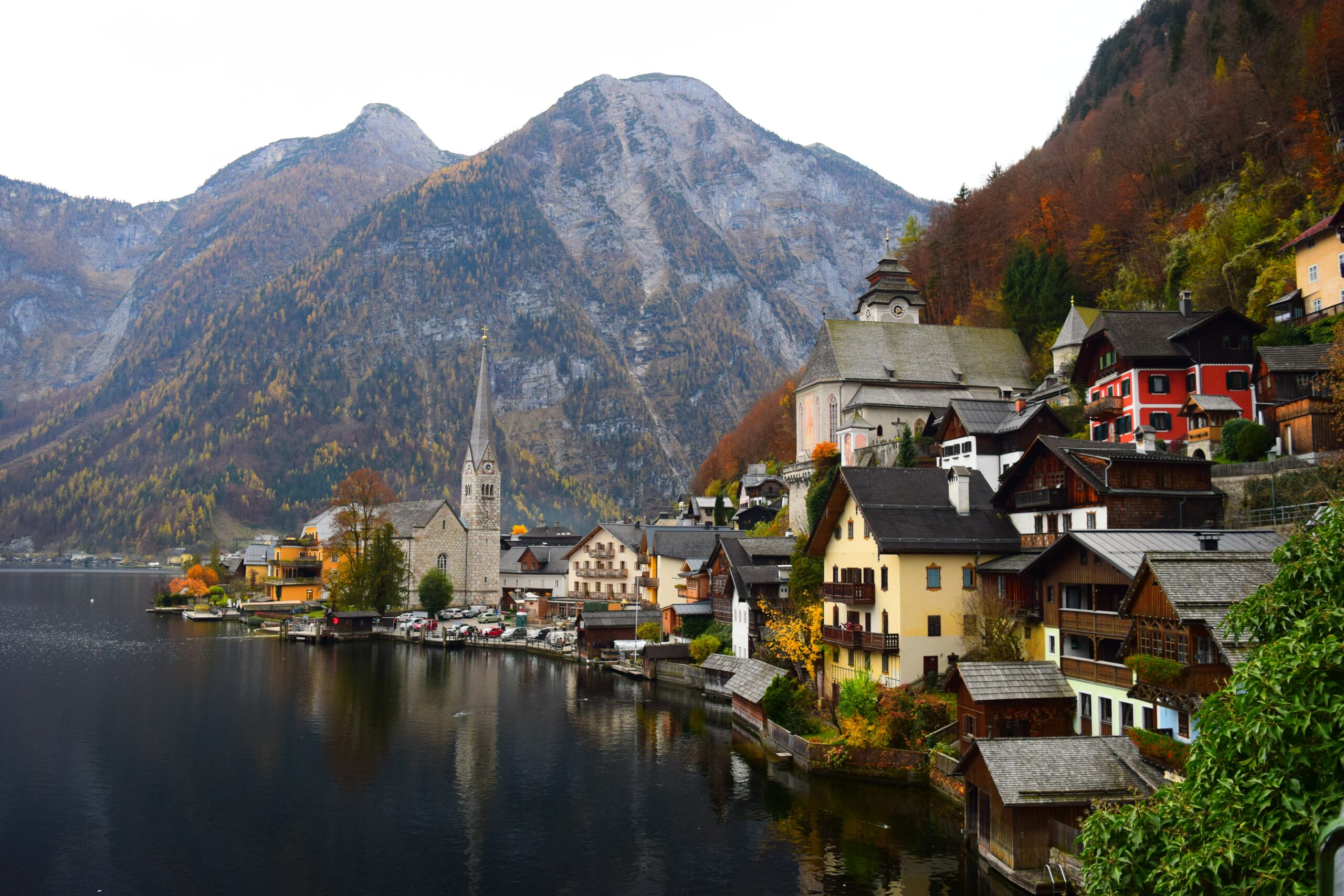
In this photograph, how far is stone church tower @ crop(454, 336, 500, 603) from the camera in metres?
113

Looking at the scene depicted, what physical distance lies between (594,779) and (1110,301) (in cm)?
5389

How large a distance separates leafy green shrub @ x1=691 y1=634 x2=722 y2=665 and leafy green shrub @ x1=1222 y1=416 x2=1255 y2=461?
33230 mm

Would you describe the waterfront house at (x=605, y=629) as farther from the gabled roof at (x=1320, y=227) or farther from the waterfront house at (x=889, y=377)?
the gabled roof at (x=1320, y=227)

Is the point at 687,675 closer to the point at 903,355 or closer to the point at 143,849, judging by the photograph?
the point at 903,355

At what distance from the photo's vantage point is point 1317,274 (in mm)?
46562

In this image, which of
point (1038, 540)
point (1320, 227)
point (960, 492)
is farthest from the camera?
point (1320, 227)

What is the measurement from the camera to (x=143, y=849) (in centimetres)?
2961

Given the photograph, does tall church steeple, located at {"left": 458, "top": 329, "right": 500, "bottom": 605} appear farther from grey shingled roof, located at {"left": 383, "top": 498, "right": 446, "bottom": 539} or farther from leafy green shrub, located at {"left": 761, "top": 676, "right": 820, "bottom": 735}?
leafy green shrub, located at {"left": 761, "top": 676, "right": 820, "bottom": 735}

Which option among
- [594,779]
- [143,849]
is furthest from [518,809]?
[143,849]

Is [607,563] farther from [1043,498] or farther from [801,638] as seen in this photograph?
[1043,498]

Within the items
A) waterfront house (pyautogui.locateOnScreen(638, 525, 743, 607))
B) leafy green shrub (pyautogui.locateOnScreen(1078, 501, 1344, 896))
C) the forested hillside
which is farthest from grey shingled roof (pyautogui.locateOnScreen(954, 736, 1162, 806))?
waterfront house (pyautogui.locateOnScreen(638, 525, 743, 607))

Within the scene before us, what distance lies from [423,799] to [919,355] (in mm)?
52572

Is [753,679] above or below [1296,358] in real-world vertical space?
below

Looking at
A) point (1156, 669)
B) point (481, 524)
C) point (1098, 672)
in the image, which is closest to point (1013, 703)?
point (1098, 672)
